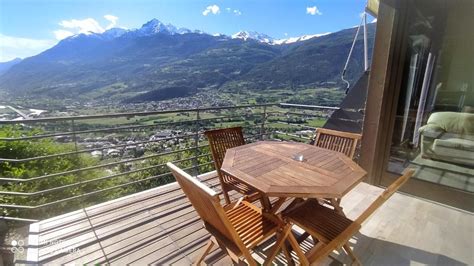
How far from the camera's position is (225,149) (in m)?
2.77

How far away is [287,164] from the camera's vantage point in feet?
6.66

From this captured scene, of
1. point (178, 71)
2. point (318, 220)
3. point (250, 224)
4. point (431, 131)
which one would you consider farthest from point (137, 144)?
point (178, 71)

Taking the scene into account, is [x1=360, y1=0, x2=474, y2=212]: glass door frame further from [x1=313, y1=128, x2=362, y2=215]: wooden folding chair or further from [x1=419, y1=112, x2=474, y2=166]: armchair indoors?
[x1=313, y1=128, x2=362, y2=215]: wooden folding chair

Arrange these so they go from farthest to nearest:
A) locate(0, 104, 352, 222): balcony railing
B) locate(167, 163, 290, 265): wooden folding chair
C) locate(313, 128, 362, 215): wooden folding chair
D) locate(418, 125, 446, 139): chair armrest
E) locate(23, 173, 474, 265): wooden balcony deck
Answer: locate(0, 104, 352, 222): balcony railing < locate(418, 125, 446, 139): chair armrest < locate(313, 128, 362, 215): wooden folding chair < locate(23, 173, 474, 265): wooden balcony deck < locate(167, 163, 290, 265): wooden folding chair

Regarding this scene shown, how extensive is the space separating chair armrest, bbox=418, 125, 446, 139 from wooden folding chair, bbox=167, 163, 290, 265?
8.35 ft

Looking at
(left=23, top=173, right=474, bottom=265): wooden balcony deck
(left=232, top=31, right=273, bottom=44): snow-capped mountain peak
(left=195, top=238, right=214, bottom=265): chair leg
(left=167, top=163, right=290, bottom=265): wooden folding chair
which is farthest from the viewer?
(left=232, top=31, right=273, bottom=44): snow-capped mountain peak

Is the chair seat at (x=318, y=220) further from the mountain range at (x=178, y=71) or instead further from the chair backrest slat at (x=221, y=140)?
the mountain range at (x=178, y=71)

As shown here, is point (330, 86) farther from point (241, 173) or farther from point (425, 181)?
point (241, 173)

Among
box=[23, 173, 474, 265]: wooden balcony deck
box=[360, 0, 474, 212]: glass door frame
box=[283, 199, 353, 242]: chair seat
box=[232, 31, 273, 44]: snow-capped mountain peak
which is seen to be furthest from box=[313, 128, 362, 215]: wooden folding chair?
box=[232, 31, 273, 44]: snow-capped mountain peak

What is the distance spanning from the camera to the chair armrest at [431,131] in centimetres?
302

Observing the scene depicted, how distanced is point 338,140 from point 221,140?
4.25 ft

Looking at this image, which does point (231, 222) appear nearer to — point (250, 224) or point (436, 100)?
point (250, 224)

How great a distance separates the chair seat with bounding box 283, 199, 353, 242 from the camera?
1646 millimetres

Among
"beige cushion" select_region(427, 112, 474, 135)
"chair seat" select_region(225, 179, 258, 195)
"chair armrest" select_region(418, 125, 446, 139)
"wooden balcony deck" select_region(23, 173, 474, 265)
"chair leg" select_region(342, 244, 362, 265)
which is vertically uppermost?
"beige cushion" select_region(427, 112, 474, 135)
